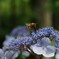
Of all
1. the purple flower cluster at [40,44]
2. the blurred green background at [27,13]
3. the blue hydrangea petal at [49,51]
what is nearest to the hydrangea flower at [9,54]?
the purple flower cluster at [40,44]

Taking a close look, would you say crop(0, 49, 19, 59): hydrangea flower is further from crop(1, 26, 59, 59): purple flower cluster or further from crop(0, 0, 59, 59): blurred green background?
crop(0, 0, 59, 59): blurred green background

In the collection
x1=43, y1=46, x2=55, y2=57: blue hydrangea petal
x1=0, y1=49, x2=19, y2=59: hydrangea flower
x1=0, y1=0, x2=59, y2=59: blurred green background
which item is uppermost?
x1=43, y1=46, x2=55, y2=57: blue hydrangea petal

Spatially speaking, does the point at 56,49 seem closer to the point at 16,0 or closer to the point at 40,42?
the point at 40,42

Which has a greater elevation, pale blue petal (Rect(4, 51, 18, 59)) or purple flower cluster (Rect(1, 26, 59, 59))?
purple flower cluster (Rect(1, 26, 59, 59))

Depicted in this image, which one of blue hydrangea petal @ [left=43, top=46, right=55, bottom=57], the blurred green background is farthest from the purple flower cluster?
the blurred green background

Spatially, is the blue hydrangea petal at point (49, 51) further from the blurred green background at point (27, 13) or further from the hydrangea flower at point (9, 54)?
the blurred green background at point (27, 13)

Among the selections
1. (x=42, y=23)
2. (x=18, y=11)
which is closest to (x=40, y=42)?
(x=42, y=23)

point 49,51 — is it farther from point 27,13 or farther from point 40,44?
point 27,13

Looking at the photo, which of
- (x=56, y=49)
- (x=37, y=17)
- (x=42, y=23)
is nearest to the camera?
(x=56, y=49)
